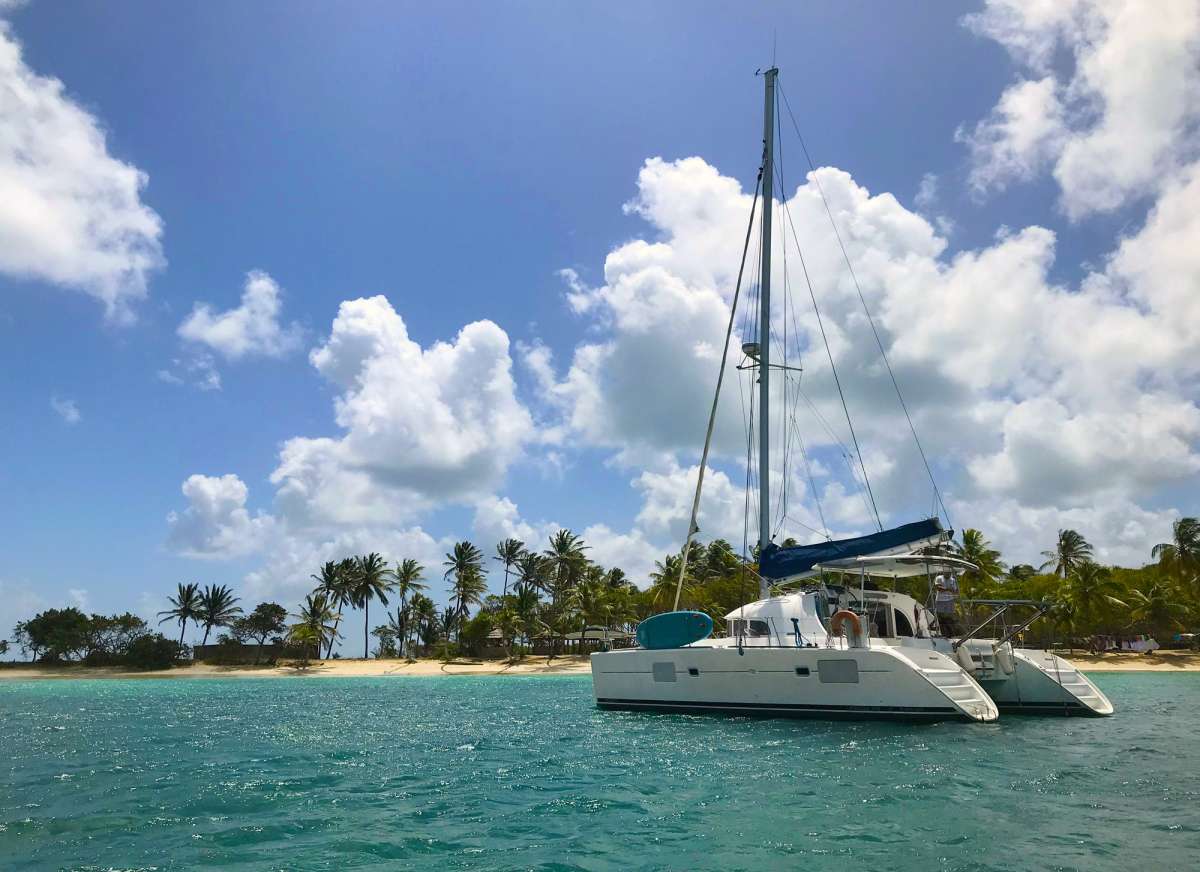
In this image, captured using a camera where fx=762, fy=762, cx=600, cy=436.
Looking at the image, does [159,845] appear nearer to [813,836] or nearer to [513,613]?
[813,836]

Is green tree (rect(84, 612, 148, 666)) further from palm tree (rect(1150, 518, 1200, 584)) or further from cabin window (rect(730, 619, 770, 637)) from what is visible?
palm tree (rect(1150, 518, 1200, 584))

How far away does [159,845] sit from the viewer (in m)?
7.80

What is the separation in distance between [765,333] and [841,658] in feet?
32.7

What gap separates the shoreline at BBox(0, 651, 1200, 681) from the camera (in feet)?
171

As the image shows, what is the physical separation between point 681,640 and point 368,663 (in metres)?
53.6

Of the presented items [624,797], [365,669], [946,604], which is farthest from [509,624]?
[624,797]

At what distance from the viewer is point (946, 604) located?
2052 cm

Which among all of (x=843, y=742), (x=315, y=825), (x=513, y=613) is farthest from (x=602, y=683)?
(x=513, y=613)

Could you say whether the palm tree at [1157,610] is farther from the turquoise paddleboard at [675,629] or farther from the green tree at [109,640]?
the green tree at [109,640]

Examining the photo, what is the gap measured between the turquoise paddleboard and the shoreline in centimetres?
3724

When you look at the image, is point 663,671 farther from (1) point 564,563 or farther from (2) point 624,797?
(1) point 564,563

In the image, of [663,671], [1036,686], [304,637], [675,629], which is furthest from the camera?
[304,637]

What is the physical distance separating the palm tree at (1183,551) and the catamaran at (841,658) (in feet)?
144

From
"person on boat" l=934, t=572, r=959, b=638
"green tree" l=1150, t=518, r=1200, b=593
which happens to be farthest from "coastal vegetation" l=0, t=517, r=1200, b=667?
"person on boat" l=934, t=572, r=959, b=638
